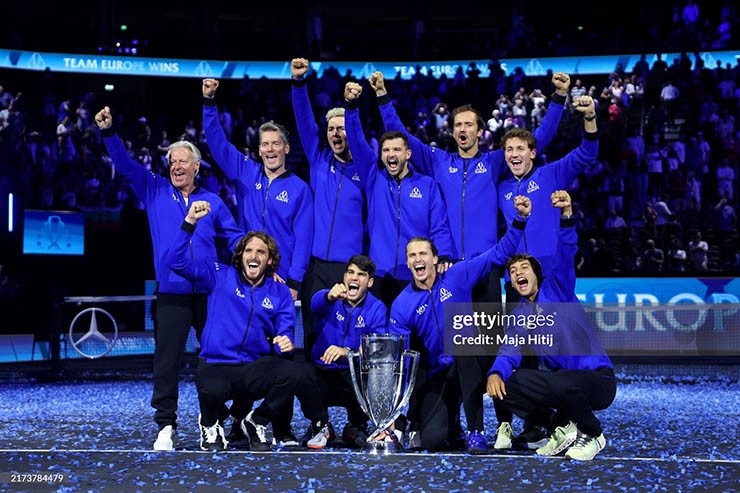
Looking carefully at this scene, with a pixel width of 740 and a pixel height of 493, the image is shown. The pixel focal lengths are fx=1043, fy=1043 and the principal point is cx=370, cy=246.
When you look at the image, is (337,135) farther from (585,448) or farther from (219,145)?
(585,448)

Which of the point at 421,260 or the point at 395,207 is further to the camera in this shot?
the point at 395,207

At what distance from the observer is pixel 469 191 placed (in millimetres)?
7480

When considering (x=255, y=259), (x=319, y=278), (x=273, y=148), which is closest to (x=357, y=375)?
(x=255, y=259)

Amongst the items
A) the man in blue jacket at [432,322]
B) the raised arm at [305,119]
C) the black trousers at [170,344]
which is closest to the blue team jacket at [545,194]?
the man in blue jacket at [432,322]

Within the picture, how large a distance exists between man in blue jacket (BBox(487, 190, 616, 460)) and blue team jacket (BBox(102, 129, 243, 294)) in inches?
81.0

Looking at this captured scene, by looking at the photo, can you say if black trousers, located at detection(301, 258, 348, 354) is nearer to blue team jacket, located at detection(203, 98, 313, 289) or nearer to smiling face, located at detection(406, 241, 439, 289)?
blue team jacket, located at detection(203, 98, 313, 289)

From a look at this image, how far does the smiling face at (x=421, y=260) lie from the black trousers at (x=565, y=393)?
876 mm

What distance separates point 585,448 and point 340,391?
1.80 meters

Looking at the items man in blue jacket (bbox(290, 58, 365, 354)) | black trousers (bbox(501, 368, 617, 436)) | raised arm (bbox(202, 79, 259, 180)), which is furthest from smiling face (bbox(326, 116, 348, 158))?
black trousers (bbox(501, 368, 617, 436))

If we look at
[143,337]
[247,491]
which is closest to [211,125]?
[247,491]

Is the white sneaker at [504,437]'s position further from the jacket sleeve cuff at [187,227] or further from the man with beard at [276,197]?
the jacket sleeve cuff at [187,227]

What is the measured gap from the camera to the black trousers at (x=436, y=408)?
6770mm

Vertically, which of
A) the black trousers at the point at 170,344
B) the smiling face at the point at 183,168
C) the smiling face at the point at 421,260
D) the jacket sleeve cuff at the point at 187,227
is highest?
the smiling face at the point at 183,168

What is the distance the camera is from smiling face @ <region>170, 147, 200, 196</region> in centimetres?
721
